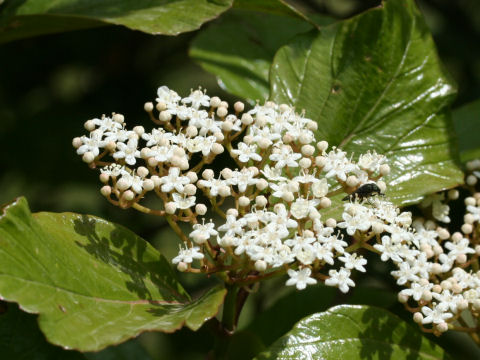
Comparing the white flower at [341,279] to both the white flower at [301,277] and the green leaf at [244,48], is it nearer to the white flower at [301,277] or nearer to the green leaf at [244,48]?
the white flower at [301,277]

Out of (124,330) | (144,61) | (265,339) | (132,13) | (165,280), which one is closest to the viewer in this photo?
(124,330)

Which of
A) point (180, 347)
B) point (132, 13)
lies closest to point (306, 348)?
point (132, 13)

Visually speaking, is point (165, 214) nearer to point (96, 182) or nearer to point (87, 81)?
point (96, 182)

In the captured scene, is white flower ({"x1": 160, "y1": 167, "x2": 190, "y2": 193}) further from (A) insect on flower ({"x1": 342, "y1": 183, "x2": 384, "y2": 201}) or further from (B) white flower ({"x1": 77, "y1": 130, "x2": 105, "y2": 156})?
(A) insect on flower ({"x1": 342, "y1": 183, "x2": 384, "y2": 201})

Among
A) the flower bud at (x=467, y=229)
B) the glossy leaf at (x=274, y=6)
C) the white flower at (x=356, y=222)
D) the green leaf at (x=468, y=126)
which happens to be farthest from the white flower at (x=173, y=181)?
the green leaf at (x=468, y=126)

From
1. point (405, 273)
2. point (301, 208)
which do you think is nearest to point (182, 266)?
point (301, 208)

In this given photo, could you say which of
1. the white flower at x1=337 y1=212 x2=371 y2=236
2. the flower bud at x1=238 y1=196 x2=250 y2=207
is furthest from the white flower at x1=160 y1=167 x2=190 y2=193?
the white flower at x1=337 y1=212 x2=371 y2=236

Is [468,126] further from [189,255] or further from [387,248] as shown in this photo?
[189,255]
